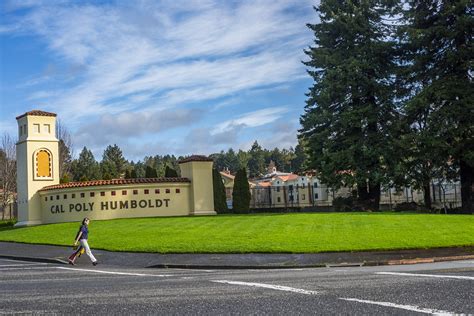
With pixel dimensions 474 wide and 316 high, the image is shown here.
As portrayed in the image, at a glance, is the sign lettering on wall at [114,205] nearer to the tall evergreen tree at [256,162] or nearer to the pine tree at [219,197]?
the pine tree at [219,197]

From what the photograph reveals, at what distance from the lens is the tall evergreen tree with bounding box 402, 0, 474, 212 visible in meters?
29.8

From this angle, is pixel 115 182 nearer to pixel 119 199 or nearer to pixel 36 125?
pixel 119 199

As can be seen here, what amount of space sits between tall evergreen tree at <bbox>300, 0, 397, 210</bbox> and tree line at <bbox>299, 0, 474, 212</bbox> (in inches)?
2.5

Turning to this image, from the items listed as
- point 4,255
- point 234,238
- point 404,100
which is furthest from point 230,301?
point 404,100

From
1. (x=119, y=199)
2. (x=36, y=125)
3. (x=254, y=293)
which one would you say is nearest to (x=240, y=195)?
(x=119, y=199)

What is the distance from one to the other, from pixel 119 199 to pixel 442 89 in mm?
19208

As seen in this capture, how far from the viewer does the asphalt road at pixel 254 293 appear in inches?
319

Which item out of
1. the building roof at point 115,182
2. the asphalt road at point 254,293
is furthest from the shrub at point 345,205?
the asphalt road at point 254,293

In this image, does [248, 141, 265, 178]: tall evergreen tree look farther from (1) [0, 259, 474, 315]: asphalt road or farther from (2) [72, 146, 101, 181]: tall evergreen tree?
(1) [0, 259, 474, 315]: asphalt road

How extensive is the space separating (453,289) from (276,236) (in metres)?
11.2

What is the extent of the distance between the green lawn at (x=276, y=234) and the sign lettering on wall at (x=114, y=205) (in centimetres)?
407

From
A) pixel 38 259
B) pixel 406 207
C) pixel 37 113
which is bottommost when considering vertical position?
pixel 38 259

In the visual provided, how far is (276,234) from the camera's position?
20.9m

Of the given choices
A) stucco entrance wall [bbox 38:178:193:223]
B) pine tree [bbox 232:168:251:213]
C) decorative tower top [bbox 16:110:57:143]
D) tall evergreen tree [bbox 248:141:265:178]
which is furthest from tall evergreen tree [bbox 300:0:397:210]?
tall evergreen tree [bbox 248:141:265:178]
